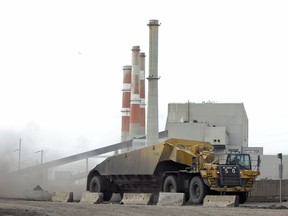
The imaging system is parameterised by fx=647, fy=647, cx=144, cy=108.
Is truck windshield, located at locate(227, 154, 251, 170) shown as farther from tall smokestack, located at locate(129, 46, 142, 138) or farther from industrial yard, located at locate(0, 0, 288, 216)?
tall smokestack, located at locate(129, 46, 142, 138)

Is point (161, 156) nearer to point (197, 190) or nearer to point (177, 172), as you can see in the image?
point (177, 172)

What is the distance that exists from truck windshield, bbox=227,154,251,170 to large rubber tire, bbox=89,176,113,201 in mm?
9455

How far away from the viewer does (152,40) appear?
7269 centimetres

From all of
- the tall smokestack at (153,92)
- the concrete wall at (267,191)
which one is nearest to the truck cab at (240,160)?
the concrete wall at (267,191)

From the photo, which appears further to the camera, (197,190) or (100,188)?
(100,188)

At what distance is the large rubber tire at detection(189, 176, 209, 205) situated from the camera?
34.0 m

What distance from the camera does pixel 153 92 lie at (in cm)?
7150

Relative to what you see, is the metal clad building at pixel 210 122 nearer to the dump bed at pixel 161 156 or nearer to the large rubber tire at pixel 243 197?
the dump bed at pixel 161 156

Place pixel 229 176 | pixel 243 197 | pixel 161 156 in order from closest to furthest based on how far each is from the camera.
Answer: pixel 229 176
pixel 243 197
pixel 161 156

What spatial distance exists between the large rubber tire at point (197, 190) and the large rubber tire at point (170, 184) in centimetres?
103

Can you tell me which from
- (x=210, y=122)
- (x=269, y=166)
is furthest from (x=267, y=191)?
(x=210, y=122)

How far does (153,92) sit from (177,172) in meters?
36.1

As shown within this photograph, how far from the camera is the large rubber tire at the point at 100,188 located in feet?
134

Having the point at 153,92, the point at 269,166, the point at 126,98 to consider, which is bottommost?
the point at 269,166
